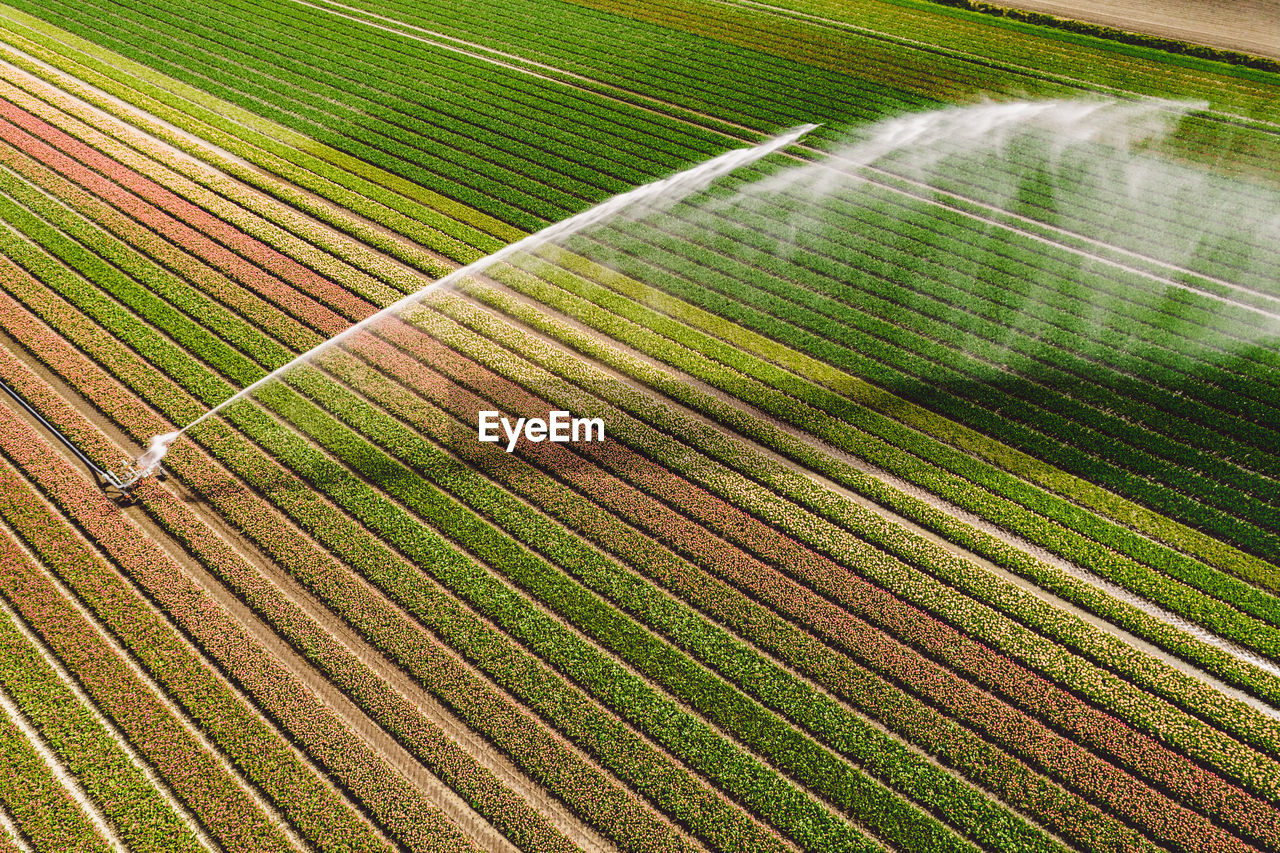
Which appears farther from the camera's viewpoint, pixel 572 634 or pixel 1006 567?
pixel 1006 567

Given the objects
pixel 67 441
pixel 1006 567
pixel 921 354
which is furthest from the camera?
pixel 921 354

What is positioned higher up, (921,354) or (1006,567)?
(921,354)

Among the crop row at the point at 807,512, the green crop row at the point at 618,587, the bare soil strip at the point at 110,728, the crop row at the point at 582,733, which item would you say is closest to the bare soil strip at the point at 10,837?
the bare soil strip at the point at 110,728

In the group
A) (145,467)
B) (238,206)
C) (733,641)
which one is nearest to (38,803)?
(145,467)

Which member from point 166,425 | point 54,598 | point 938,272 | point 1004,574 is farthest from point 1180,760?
point 166,425

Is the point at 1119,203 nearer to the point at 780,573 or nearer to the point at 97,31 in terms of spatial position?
the point at 780,573

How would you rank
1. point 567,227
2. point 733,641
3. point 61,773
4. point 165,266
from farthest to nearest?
point 567,227 → point 165,266 → point 733,641 → point 61,773

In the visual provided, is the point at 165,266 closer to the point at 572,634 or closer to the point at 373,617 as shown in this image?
the point at 373,617

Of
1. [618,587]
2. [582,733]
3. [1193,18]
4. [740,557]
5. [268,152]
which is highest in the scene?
[1193,18]
